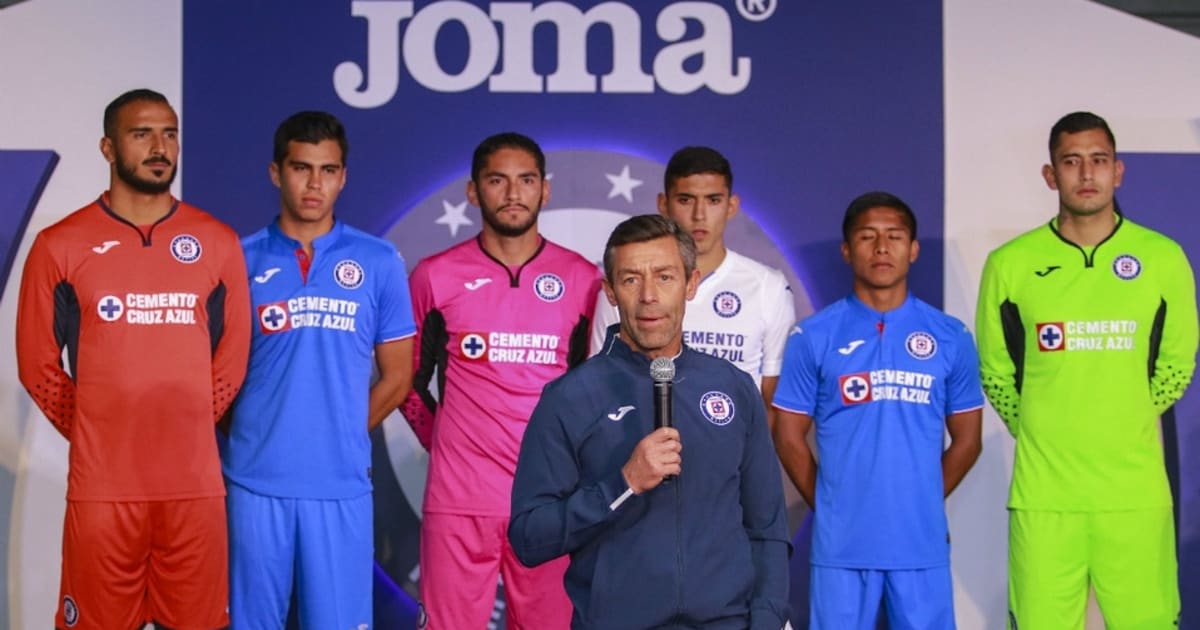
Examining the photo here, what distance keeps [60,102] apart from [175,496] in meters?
2.12

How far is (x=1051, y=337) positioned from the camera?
482cm

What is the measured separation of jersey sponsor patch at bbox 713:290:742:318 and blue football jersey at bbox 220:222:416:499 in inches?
43.7

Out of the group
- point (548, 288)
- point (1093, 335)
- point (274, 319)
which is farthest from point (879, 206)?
point (274, 319)

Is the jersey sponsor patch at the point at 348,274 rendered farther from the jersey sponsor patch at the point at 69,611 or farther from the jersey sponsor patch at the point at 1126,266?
the jersey sponsor patch at the point at 1126,266

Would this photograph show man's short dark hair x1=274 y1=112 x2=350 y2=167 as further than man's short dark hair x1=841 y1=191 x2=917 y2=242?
No

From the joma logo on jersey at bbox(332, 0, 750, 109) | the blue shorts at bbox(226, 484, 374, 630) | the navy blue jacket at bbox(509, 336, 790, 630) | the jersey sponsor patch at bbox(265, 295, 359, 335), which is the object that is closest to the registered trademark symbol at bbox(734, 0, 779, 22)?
the joma logo on jersey at bbox(332, 0, 750, 109)

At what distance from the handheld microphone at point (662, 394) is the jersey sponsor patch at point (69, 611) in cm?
245

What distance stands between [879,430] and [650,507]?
78.7 inches

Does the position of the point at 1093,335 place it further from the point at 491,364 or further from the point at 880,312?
the point at 491,364

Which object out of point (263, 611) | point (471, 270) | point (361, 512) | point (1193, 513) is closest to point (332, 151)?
point (471, 270)

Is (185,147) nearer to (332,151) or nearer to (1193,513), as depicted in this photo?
(332,151)

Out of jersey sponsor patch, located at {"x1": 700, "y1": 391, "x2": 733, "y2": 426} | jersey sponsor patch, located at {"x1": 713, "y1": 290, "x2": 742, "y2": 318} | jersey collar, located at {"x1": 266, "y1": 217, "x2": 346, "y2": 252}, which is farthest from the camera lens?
jersey sponsor patch, located at {"x1": 713, "y1": 290, "x2": 742, "y2": 318}

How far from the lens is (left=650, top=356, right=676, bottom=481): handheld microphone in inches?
111

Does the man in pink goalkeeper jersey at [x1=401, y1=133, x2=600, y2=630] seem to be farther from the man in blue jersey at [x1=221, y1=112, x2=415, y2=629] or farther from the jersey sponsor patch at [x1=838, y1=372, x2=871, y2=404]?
the jersey sponsor patch at [x1=838, y1=372, x2=871, y2=404]
